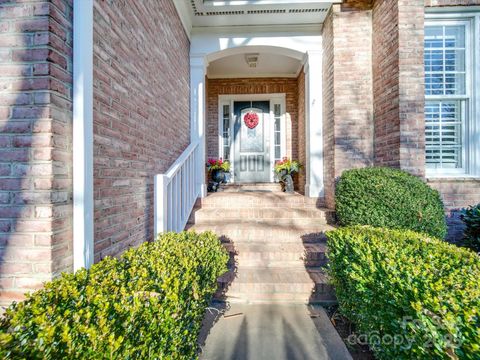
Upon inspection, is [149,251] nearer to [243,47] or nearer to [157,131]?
[157,131]

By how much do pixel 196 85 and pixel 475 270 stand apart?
4275 mm

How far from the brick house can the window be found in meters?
0.02

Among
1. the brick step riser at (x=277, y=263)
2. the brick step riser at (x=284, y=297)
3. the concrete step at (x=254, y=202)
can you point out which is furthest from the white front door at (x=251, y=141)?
the brick step riser at (x=284, y=297)

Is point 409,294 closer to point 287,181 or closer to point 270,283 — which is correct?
point 270,283

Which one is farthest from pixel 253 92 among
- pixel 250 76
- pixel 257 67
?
pixel 257 67

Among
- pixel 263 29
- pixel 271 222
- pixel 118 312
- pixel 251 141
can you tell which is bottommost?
pixel 271 222

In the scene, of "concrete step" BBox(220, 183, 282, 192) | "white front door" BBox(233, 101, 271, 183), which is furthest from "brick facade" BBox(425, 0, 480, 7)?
"concrete step" BBox(220, 183, 282, 192)

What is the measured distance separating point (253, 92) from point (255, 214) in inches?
146

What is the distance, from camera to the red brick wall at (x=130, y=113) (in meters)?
1.85

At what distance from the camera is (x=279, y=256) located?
9.70 feet

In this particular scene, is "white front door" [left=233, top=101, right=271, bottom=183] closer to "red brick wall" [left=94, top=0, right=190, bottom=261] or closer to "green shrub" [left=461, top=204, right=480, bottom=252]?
"red brick wall" [left=94, top=0, right=190, bottom=261]

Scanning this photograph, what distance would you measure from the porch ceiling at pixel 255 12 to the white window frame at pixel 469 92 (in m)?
1.55

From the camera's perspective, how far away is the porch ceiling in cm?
372

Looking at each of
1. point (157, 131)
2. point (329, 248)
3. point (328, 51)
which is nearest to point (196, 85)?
point (157, 131)
